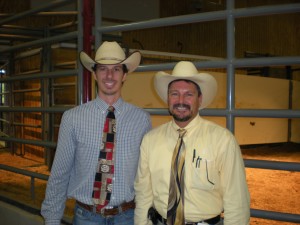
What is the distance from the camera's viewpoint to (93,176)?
6.29 feet

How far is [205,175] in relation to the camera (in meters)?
1.61

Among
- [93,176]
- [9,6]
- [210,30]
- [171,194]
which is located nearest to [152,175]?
[171,194]

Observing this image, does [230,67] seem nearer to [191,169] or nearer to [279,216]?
[191,169]

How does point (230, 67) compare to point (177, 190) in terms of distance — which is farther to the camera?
point (230, 67)

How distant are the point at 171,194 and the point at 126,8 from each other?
7533 mm

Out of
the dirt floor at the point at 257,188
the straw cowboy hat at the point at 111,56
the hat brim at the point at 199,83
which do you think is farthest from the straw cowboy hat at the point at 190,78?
the dirt floor at the point at 257,188

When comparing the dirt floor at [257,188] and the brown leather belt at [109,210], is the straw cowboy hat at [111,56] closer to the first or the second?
the brown leather belt at [109,210]

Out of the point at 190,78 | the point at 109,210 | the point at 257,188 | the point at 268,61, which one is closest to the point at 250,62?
the point at 268,61

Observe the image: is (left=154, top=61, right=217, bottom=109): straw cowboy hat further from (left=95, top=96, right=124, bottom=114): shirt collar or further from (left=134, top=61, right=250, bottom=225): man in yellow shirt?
(left=95, top=96, right=124, bottom=114): shirt collar

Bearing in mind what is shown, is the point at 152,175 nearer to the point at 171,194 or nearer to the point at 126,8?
the point at 171,194

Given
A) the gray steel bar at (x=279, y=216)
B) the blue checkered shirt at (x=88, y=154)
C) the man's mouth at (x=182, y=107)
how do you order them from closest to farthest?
the man's mouth at (x=182, y=107) < the gray steel bar at (x=279, y=216) < the blue checkered shirt at (x=88, y=154)

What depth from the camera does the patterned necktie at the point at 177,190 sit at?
162 centimetres

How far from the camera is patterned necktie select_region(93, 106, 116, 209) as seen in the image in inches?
74.1

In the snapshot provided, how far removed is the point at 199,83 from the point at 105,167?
680 mm
